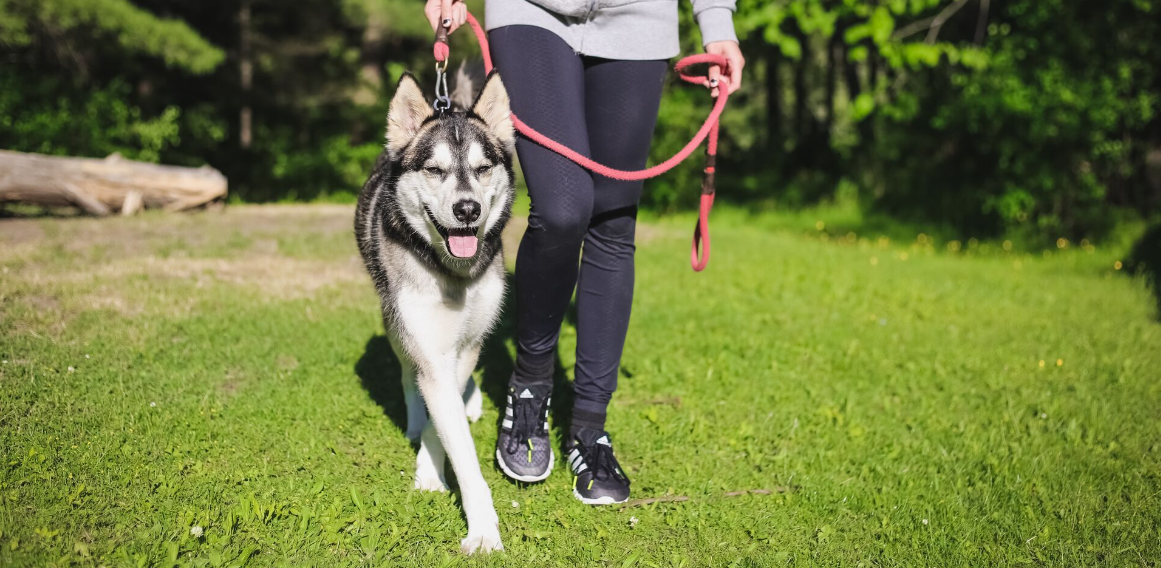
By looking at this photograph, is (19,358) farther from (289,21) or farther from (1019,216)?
(289,21)

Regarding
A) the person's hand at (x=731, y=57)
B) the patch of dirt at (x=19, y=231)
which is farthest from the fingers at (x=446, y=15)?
the patch of dirt at (x=19, y=231)

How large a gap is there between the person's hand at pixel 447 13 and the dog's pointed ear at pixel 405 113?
20cm

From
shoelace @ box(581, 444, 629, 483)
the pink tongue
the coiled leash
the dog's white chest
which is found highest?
the coiled leash

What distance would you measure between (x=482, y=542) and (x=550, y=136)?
128 cm

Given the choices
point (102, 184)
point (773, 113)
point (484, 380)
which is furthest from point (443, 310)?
point (773, 113)

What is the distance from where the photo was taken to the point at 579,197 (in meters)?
2.52

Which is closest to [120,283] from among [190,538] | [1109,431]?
[190,538]

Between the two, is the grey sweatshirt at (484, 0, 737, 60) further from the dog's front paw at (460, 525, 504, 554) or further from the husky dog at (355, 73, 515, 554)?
the dog's front paw at (460, 525, 504, 554)

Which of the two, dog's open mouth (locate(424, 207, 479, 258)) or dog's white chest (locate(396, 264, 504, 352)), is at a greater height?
dog's open mouth (locate(424, 207, 479, 258))

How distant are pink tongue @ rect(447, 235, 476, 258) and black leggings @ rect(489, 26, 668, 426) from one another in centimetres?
22

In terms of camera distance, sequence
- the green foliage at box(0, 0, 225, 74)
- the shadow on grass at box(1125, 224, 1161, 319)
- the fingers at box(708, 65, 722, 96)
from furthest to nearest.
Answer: the green foliage at box(0, 0, 225, 74) → the shadow on grass at box(1125, 224, 1161, 319) → the fingers at box(708, 65, 722, 96)

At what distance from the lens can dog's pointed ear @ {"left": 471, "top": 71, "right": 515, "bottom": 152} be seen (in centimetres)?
254

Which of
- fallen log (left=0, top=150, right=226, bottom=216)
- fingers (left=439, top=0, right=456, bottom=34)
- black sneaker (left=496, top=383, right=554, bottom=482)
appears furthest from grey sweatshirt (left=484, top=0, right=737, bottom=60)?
fallen log (left=0, top=150, right=226, bottom=216)

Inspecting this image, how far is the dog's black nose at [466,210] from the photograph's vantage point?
2406 millimetres
